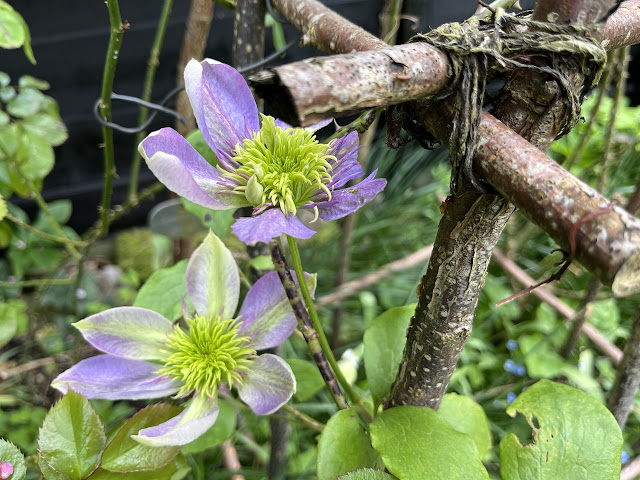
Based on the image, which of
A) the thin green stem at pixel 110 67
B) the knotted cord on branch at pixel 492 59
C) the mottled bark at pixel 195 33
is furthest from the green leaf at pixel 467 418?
the mottled bark at pixel 195 33

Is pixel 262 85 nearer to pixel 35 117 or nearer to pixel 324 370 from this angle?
pixel 324 370

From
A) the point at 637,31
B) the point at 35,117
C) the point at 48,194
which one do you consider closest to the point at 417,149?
the point at 35,117

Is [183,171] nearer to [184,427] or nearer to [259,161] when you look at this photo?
[259,161]

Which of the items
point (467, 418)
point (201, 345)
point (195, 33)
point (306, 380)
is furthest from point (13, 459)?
point (195, 33)

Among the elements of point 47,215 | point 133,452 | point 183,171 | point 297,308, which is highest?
point 183,171

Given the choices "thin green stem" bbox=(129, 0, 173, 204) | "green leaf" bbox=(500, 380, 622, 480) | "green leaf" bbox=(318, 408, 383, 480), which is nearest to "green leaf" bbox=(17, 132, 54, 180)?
"thin green stem" bbox=(129, 0, 173, 204)

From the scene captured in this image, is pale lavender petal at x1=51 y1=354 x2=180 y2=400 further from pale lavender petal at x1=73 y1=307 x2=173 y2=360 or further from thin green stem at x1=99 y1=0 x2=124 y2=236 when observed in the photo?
thin green stem at x1=99 y1=0 x2=124 y2=236
